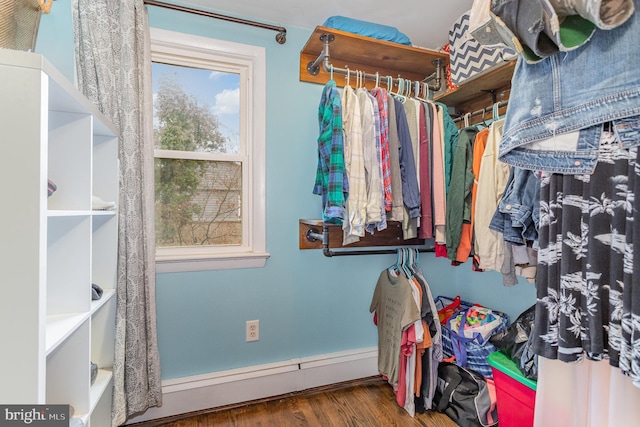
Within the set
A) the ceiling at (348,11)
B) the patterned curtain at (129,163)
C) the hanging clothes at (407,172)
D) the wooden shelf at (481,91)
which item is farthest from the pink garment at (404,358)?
the ceiling at (348,11)

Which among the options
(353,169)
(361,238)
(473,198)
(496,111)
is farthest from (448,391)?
(496,111)

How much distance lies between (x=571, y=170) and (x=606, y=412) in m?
0.61

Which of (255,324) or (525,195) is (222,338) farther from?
(525,195)

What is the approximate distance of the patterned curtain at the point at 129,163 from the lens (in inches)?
55.2

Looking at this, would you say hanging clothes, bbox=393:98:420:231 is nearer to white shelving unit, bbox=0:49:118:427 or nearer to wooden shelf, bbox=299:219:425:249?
wooden shelf, bbox=299:219:425:249

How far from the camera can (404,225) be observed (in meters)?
1.63

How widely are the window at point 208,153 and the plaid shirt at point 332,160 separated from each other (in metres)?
0.42

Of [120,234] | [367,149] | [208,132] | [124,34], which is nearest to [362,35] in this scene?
[367,149]

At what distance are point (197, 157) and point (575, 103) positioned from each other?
5.64ft

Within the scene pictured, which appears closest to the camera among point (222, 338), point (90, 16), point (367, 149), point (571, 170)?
point (571, 170)

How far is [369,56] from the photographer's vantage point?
1.94m

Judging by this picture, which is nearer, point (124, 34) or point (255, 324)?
point (124, 34)

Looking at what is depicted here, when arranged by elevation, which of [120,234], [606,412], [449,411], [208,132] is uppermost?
[208,132]

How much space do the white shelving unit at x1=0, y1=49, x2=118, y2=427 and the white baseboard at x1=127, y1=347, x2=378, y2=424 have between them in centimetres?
38
